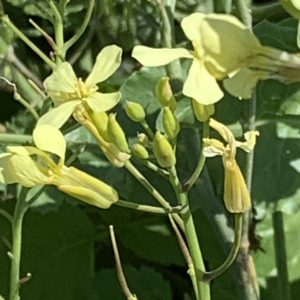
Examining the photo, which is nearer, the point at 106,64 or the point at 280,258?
the point at 106,64

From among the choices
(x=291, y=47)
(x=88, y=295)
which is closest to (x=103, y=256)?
(x=88, y=295)

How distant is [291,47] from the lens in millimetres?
661

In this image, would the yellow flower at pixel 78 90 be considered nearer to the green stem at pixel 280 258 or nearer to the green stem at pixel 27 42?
the green stem at pixel 27 42

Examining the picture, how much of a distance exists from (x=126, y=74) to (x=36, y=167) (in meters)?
0.31

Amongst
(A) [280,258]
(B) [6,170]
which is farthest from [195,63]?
(A) [280,258]

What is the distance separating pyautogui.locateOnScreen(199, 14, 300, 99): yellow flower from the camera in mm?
413

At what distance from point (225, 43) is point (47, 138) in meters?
0.13

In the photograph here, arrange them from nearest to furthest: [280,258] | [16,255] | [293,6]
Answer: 1. [293,6]
2. [16,255]
3. [280,258]

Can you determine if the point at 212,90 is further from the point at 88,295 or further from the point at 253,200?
the point at 88,295

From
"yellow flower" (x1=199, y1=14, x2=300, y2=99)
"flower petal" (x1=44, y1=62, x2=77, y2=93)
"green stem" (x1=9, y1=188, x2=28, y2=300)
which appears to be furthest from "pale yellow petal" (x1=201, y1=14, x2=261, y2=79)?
"green stem" (x1=9, y1=188, x2=28, y2=300)

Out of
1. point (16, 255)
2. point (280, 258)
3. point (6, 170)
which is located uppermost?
point (6, 170)

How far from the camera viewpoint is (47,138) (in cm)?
46

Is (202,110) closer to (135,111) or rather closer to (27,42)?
(135,111)

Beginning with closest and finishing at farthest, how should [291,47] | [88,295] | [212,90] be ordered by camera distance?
[212,90], [291,47], [88,295]
